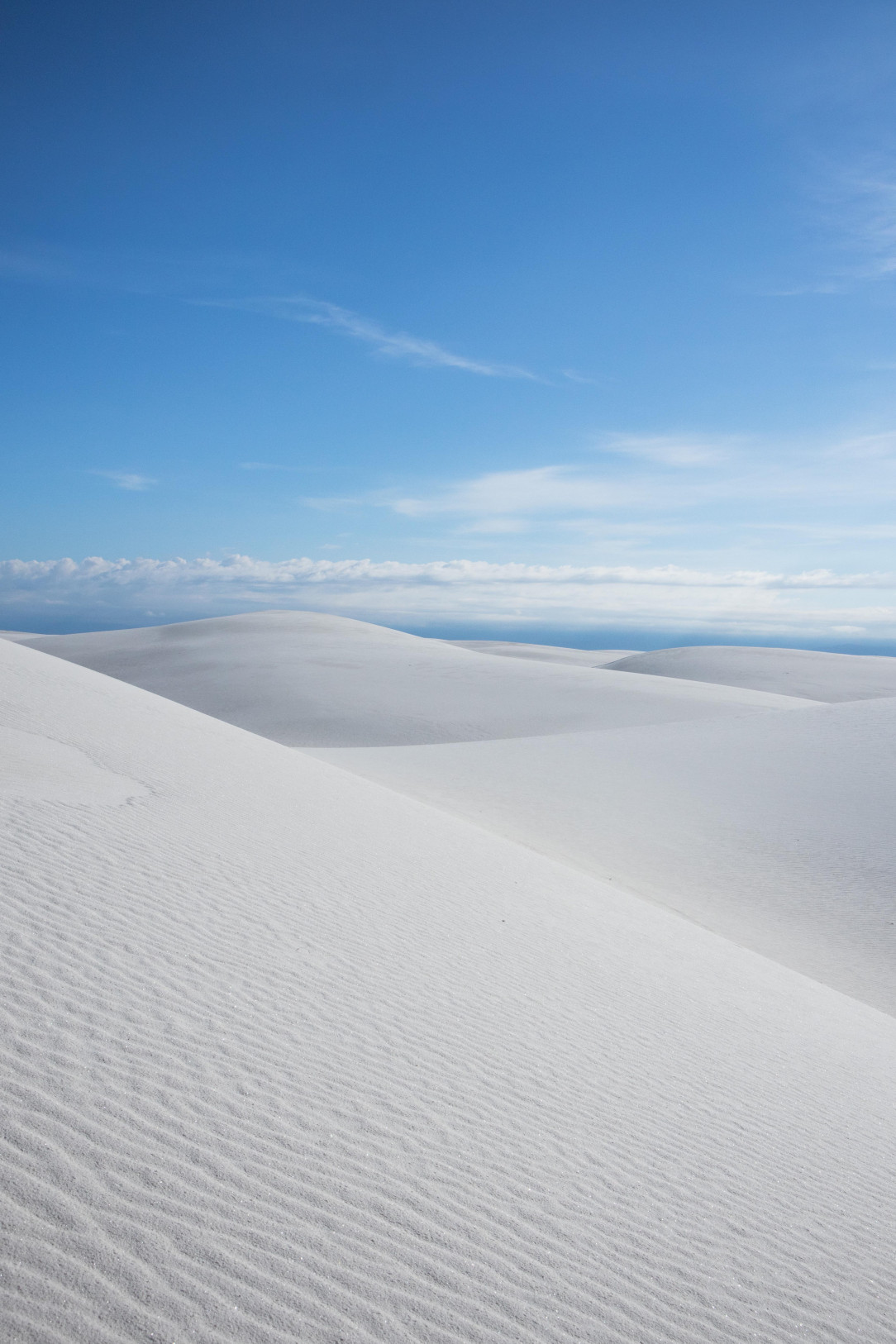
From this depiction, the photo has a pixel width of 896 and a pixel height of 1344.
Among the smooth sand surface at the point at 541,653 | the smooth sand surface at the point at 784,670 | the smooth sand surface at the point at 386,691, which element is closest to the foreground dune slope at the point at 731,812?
the smooth sand surface at the point at 386,691

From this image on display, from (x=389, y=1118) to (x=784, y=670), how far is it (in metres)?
48.4

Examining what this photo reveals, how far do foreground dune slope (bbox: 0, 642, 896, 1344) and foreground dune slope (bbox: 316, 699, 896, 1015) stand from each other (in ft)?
10.2

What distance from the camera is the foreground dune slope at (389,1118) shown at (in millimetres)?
2598

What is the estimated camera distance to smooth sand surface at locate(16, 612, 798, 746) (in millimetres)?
25469

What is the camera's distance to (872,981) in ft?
29.6

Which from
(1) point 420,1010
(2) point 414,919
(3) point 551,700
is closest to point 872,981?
(2) point 414,919

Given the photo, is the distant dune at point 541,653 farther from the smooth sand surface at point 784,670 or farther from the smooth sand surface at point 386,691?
the smooth sand surface at point 386,691

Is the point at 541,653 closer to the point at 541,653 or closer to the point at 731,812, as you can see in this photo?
the point at 541,653

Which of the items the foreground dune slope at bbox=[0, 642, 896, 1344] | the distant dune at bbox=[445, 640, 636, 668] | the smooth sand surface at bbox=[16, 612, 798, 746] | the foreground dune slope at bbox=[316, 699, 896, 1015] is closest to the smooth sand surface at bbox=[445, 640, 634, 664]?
the distant dune at bbox=[445, 640, 636, 668]

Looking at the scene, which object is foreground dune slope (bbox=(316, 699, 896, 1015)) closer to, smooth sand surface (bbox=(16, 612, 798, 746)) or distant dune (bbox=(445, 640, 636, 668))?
smooth sand surface (bbox=(16, 612, 798, 746))

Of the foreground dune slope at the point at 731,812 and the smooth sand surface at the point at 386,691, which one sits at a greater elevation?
the smooth sand surface at the point at 386,691

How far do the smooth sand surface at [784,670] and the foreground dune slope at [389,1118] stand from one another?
122 ft

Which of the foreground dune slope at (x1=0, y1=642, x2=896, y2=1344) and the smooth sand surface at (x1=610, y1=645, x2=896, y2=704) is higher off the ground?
the smooth sand surface at (x1=610, y1=645, x2=896, y2=704)

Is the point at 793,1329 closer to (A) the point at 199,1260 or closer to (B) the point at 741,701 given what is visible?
(A) the point at 199,1260
